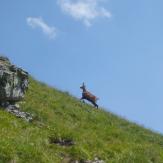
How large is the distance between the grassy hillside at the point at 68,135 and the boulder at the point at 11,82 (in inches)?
44.8

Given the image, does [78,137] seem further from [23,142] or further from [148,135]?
[148,135]

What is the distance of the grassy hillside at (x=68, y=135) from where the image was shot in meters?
23.6

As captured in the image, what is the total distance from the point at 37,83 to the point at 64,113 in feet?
23.5

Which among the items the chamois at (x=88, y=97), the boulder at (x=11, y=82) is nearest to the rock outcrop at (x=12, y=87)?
the boulder at (x=11, y=82)

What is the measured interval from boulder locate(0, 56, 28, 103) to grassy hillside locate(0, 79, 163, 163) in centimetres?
114

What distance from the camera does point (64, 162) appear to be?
82.0 ft

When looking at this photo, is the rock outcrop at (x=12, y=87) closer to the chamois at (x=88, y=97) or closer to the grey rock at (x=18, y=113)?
the grey rock at (x=18, y=113)

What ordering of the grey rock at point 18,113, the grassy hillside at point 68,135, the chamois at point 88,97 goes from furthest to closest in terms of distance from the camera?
the chamois at point 88,97, the grey rock at point 18,113, the grassy hillside at point 68,135

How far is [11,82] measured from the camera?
2852 cm

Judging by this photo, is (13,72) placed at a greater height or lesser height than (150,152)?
greater

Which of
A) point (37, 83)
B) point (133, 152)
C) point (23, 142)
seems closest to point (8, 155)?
point (23, 142)

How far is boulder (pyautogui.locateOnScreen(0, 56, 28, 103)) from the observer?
28141mm

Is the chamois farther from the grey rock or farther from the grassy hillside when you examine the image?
the grey rock

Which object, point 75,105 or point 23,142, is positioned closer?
point 23,142
